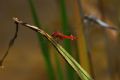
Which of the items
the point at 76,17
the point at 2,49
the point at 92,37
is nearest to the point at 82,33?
the point at 76,17

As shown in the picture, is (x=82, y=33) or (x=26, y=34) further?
(x=26, y=34)

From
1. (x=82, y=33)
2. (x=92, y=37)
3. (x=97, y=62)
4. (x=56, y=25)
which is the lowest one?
(x=97, y=62)

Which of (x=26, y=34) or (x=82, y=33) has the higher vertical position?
(x=82, y=33)

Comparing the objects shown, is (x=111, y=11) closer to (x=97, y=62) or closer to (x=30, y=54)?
(x=97, y=62)

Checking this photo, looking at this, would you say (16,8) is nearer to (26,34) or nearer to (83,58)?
(26,34)

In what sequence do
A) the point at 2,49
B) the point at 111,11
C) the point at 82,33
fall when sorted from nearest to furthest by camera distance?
the point at 82,33, the point at 2,49, the point at 111,11

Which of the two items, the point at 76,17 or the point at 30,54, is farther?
the point at 30,54

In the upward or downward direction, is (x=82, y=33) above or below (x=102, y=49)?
above

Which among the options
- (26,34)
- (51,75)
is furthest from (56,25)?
(51,75)

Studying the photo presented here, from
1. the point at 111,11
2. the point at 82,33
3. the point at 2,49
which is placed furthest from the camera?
the point at 111,11
